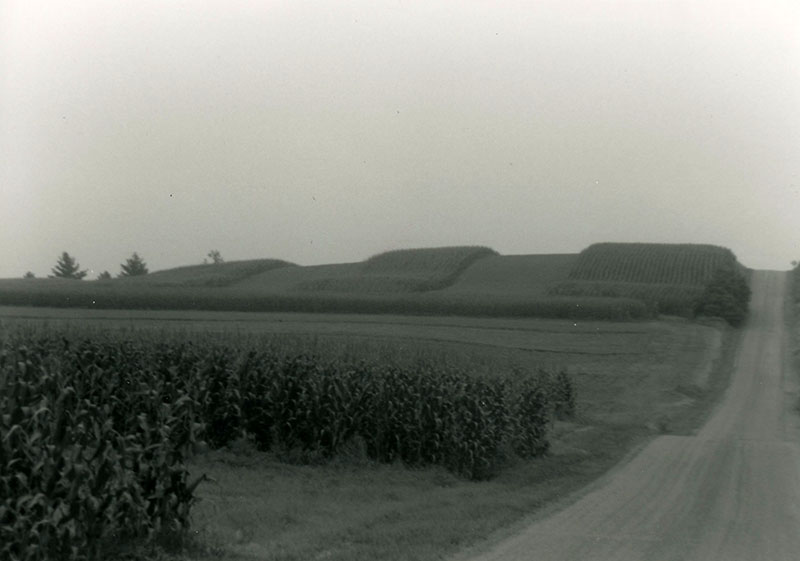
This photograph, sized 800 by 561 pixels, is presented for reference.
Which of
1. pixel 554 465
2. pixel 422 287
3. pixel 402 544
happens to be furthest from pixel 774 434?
pixel 422 287

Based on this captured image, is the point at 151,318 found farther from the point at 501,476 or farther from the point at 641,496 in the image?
the point at 641,496

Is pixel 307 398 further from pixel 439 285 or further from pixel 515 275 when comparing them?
pixel 515 275

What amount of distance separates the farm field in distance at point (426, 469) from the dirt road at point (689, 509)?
0.84 metres

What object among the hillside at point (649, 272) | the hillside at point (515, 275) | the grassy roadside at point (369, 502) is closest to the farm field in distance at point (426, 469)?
the grassy roadside at point (369, 502)

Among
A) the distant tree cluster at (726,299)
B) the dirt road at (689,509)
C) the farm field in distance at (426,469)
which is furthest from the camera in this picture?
the distant tree cluster at (726,299)

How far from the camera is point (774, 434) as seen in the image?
1307 inches

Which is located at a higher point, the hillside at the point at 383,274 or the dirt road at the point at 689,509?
the hillside at the point at 383,274

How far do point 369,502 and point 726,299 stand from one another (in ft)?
184

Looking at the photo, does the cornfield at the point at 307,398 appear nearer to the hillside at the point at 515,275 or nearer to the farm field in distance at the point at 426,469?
the farm field in distance at the point at 426,469

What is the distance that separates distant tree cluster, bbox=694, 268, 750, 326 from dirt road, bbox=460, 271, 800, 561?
1353 inches

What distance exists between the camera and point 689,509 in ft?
52.1

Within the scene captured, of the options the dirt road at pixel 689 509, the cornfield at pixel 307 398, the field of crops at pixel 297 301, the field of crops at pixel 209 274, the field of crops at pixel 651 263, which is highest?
the field of crops at pixel 651 263

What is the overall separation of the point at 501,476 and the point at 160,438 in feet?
35.2

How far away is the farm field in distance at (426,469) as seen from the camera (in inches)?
510
